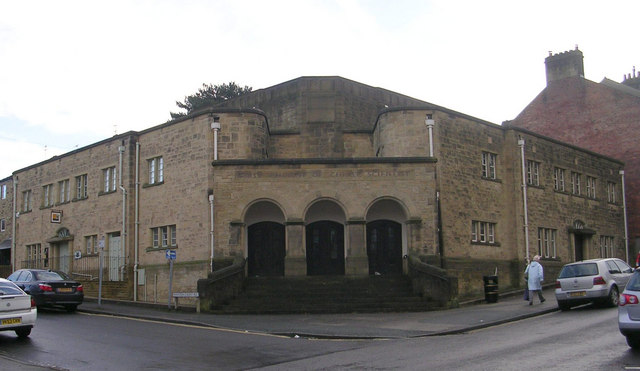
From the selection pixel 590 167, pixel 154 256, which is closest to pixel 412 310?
pixel 154 256

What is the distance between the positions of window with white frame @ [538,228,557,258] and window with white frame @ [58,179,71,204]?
2493 centimetres

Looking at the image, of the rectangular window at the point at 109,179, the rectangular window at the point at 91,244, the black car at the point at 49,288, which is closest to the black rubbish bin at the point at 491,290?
the black car at the point at 49,288

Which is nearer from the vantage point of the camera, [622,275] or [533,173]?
[622,275]

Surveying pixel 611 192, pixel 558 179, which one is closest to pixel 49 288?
pixel 558 179

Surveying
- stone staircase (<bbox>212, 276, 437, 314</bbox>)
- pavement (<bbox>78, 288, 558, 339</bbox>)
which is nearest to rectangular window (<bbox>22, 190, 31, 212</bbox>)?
pavement (<bbox>78, 288, 558, 339</bbox>)

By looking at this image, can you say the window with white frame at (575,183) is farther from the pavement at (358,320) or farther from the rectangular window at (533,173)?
the pavement at (358,320)

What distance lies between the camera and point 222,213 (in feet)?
85.9

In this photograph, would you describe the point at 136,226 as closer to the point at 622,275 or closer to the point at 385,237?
the point at 385,237

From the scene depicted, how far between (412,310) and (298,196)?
6.57 meters

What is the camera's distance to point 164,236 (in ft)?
97.2

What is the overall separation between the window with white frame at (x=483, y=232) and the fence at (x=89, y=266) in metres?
16.1

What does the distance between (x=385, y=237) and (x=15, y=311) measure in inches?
617

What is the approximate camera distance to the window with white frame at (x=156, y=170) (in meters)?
30.2

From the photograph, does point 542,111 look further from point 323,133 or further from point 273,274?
point 273,274
